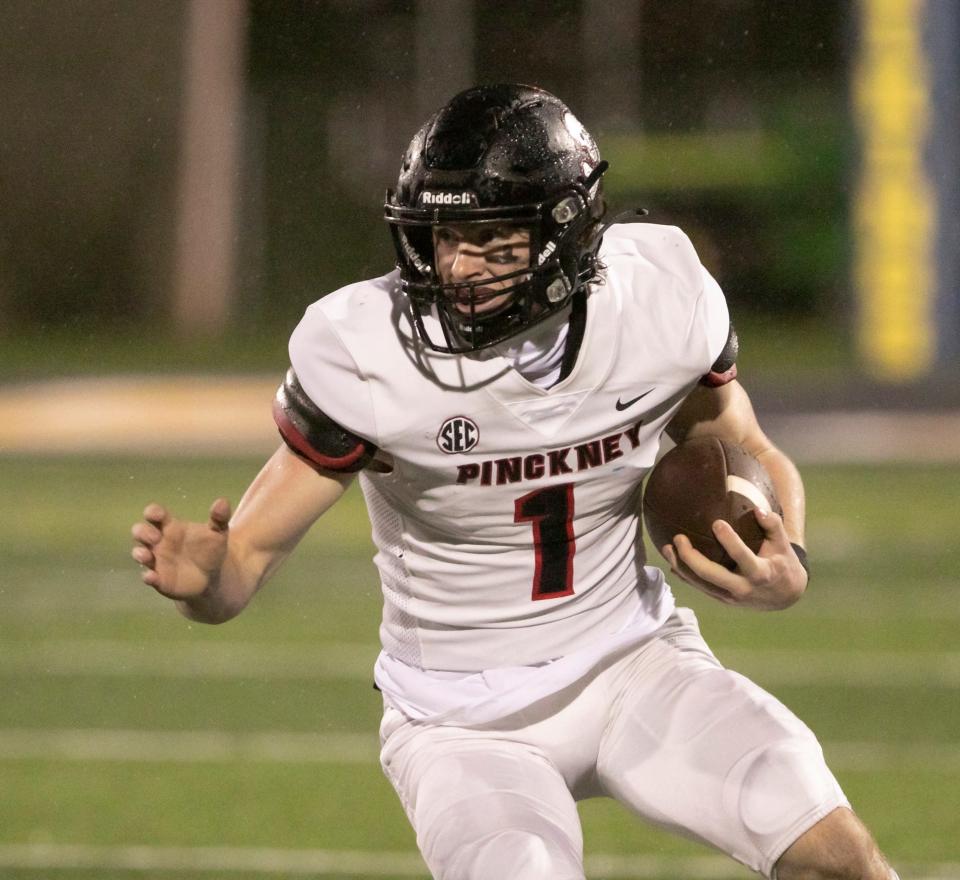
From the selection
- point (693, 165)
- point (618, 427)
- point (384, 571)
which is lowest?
point (693, 165)

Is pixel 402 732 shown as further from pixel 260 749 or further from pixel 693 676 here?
pixel 260 749

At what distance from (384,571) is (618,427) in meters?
0.48

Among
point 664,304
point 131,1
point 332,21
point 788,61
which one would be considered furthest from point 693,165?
point 664,304

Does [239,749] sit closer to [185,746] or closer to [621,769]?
[185,746]

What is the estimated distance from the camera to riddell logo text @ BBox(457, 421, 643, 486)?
3.09 metres

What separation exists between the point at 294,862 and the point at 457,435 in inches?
77.4

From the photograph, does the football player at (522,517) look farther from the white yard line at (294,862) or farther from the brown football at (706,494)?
the white yard line at (294,862)

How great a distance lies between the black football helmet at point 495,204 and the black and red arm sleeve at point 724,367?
309mm

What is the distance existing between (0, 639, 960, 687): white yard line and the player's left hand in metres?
3.58

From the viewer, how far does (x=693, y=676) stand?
10.3 ft

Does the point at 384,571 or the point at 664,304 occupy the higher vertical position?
the point at 664,304

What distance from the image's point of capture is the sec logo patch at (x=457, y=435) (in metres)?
3.06

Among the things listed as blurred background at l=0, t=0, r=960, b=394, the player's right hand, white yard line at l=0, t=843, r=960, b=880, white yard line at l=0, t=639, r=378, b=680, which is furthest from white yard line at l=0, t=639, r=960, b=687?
blurred background at l=0, t=0, r=960, b=394

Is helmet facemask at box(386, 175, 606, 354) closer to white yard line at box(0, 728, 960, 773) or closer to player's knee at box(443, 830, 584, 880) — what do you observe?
player's knee at box(443, 830, 584, 880)
